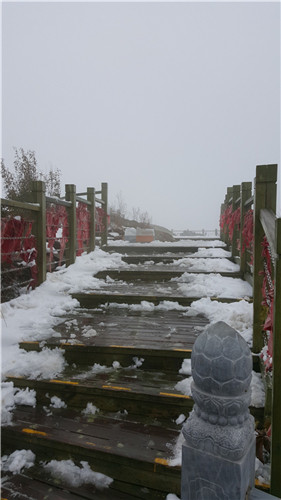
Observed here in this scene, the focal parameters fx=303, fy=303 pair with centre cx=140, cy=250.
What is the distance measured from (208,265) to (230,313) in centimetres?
247

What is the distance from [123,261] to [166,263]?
103 centimetres

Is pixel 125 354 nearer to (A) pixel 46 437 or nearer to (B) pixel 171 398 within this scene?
(B) pixel 171 398

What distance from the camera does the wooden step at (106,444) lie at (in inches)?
81.4

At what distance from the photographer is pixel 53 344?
3.29 meters

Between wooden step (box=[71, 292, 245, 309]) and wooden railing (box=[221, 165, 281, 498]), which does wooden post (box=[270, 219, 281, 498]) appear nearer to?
wooden railing (box=[221, 165, 281, 498])

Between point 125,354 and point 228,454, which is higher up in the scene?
point 228,454

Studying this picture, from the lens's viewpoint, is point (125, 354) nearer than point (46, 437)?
No

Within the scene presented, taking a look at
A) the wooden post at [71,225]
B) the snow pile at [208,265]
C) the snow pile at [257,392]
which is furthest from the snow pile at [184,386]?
the wooden post at [71,225]

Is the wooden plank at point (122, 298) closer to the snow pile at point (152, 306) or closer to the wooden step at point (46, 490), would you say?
the snow pile at point (152, 306)

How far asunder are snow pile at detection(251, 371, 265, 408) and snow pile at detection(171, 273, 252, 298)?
63.7 inches

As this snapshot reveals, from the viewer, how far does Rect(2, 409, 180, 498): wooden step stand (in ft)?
6.78

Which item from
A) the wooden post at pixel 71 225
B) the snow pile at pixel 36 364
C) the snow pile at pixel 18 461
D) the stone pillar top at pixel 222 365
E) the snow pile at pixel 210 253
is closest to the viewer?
the stone pillar top at pixel 222 365

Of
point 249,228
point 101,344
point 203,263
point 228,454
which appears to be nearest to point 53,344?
point 101,344

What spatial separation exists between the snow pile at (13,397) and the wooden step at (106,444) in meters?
0.10
